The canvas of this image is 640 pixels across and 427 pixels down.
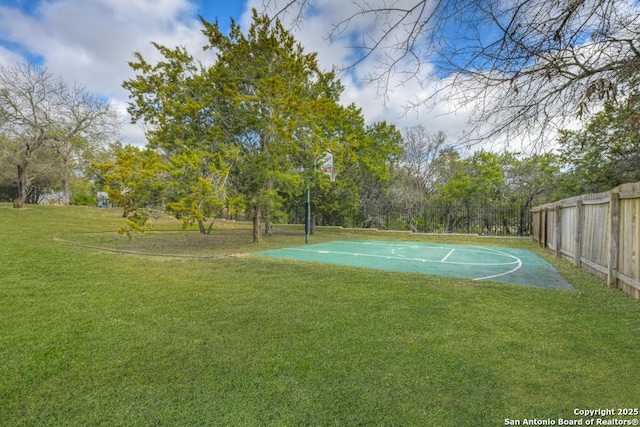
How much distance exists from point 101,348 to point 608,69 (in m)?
5.38

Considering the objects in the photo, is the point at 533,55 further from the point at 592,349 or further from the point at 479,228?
the point at 479,228

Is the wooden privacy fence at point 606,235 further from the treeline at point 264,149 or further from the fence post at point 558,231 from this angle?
the treeline at point 264,149

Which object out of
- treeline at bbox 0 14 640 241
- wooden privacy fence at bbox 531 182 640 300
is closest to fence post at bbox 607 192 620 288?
wooden privacy fence at bbox 531 182 640 300

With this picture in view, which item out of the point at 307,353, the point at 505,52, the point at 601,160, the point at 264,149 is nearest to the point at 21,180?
the point at 264,149

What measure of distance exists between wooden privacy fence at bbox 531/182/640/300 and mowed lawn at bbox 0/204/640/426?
37 centimetres

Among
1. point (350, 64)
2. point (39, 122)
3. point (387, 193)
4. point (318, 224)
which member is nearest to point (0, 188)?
point (39, 122)

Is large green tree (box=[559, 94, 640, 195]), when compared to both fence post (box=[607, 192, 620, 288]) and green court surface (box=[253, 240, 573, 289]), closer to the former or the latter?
green court surface (box=[253, 240, 573, 289])

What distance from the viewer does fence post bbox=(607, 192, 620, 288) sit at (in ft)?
16.1

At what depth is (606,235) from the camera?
17.5ft

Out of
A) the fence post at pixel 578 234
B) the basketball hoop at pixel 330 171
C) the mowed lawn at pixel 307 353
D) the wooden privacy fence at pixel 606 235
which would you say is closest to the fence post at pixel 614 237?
the wooden privacy fence at pixel 606 235

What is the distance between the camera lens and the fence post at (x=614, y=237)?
16.1ft

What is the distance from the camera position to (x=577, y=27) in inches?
115

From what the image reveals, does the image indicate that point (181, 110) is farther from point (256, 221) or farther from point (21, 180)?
point (21, 180)

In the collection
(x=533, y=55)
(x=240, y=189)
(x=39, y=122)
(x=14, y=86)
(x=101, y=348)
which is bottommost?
(x=101, y=348)
